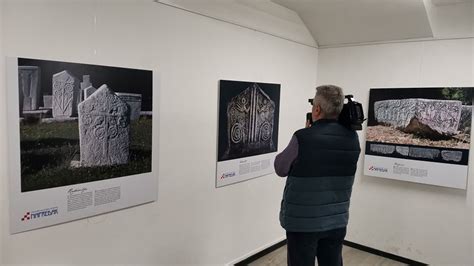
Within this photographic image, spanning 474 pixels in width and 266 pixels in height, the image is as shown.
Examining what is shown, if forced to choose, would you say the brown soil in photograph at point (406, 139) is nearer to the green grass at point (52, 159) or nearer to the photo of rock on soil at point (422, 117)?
the photo of rock on soil at point (422, 117)

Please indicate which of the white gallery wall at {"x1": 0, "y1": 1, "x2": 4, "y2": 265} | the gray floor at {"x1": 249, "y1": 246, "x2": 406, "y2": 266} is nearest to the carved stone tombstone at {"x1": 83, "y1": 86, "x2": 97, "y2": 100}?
the white gallery wall at {"x1": 0, "y1": 1, "x2": 4, "y2": 265}

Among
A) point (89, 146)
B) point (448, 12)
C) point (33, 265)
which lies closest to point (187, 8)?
point (89, 146)

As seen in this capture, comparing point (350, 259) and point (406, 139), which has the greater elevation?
point (406, 139)

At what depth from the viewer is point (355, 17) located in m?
3.34

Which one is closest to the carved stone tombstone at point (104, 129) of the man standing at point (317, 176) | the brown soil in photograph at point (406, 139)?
the man standing at point (317, 176)

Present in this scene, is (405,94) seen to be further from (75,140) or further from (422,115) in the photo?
(75,140)

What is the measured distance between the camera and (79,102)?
194 centimetres

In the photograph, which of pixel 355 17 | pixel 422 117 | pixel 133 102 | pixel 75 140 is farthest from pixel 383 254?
pixel 75 140

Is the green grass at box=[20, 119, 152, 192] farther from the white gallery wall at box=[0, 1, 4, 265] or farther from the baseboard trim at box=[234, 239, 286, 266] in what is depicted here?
the baseboard trim at box=[234, 239, 286, 266]

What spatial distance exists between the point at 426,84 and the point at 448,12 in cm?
68

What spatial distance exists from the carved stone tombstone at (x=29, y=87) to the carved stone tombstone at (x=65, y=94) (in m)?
0.09

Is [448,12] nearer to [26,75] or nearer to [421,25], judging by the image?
[421,25]

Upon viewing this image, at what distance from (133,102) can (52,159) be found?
592 mm

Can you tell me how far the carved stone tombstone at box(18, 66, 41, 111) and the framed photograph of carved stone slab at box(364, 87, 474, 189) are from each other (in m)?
3.14
